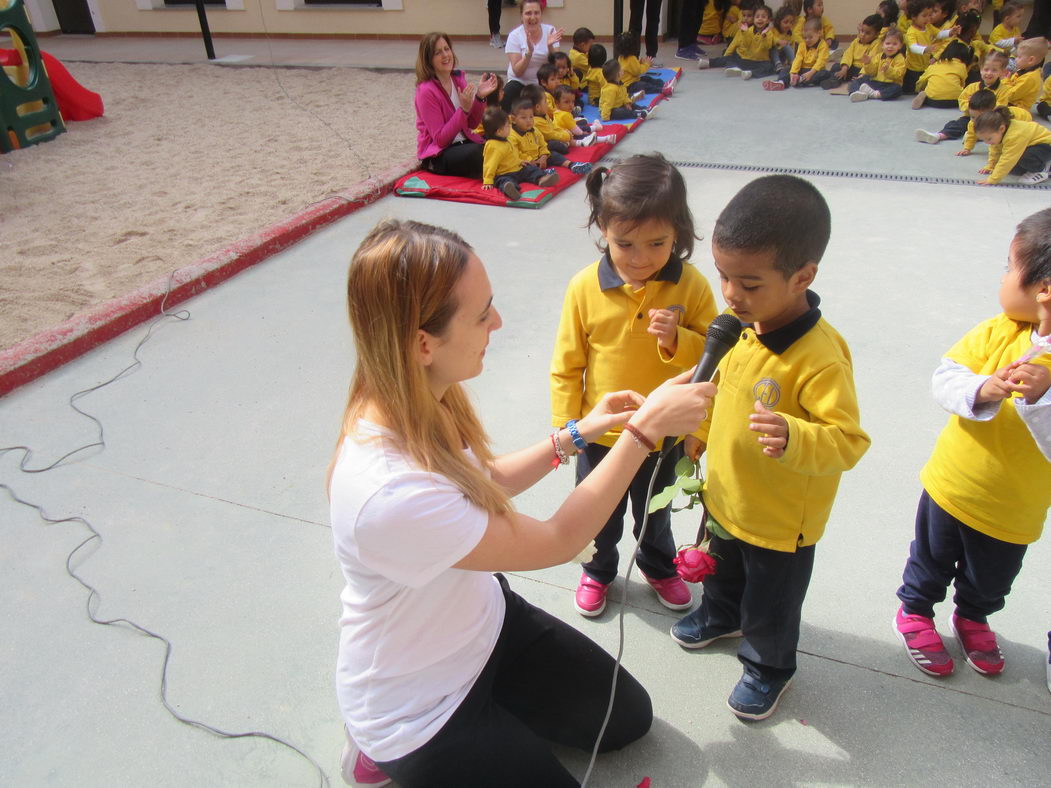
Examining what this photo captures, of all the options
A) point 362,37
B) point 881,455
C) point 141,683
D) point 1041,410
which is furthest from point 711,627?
point 362,37

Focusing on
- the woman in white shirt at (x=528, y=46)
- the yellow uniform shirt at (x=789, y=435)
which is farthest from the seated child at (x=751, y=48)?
the yellow uniform shirt at (x=789, y=435)

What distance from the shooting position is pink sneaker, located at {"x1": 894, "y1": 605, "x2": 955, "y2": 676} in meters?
2.02

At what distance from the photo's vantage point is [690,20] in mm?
11133

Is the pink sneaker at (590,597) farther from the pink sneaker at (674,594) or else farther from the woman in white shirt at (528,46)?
the woman in white shirt at (528,46)

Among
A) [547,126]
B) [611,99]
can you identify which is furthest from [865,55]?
[547,126]

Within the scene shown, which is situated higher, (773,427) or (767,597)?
(773,427)

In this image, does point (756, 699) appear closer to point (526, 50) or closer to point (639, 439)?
point (639, 439)

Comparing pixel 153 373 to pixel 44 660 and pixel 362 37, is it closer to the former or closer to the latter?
pixel 44 660

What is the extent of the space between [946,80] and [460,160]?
5.48 m

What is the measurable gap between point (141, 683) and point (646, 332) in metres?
1.75

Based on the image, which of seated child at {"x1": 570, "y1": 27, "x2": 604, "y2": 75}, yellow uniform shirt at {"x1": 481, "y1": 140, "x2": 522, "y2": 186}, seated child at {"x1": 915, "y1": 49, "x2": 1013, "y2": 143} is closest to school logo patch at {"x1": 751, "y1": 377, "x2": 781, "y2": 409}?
yellow uniform shirt at {"x1": 481, "y1": 140, "x2": 522, "y2": 186}

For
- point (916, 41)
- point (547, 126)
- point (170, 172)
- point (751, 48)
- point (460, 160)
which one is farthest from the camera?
point (751, 48)

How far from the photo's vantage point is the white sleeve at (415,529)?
4.58ft

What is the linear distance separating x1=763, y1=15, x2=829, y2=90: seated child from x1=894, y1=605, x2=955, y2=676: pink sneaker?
857 cm
